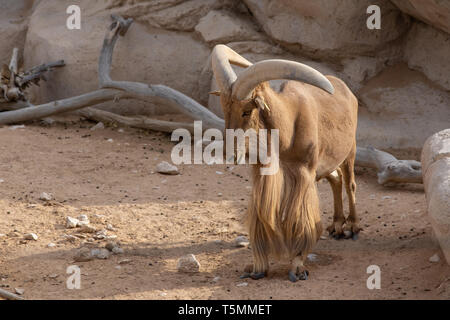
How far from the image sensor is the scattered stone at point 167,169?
27.5 ft

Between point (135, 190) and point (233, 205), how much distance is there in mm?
1151

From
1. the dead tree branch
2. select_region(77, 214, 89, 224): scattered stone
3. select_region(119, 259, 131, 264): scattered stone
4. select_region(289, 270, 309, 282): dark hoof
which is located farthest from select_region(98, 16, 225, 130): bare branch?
select_region(289, 270, 309, 282): dark hoof

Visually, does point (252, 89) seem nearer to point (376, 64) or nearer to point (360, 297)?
point (360, 297)

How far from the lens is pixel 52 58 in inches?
417

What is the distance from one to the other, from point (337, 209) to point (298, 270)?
1370 millimetres

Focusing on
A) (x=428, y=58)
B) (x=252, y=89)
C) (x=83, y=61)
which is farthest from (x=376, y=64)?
(x=252, y=89)

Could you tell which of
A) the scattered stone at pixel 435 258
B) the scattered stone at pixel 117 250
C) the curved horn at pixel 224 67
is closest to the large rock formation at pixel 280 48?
the scattered stone at pixel 435 258

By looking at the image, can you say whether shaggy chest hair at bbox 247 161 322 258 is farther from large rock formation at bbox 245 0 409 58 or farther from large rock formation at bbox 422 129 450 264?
large rock formation at bbox 245 0 409 58

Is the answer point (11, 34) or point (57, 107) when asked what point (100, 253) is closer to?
point (57, 107)

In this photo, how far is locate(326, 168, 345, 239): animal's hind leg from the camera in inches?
263

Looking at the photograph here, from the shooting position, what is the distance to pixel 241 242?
6.36m

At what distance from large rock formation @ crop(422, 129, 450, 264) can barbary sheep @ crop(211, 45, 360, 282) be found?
88 centimetres

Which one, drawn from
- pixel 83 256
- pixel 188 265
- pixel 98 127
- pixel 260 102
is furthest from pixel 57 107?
pixel 260 102

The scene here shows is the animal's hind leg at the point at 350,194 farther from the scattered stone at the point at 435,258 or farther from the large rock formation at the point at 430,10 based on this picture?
the large rock formation at the point at 430,10
